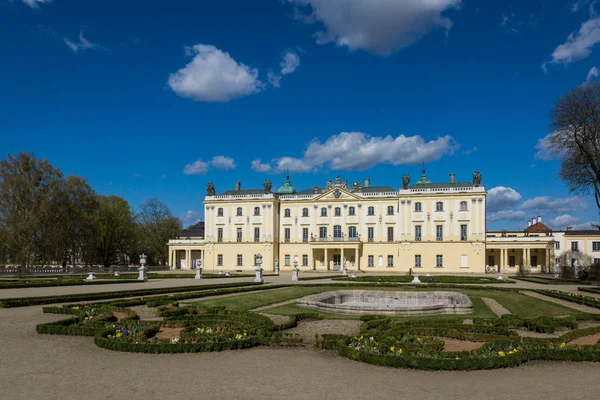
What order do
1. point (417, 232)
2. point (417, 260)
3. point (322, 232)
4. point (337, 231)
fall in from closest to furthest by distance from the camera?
1. point (417, 260)
2. point (417, 232)
3. point (337, 231)
4. point (322, 232)

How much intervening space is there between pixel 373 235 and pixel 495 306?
41744mm

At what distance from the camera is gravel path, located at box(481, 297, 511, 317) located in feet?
62.1

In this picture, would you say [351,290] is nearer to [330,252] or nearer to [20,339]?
[20,339]

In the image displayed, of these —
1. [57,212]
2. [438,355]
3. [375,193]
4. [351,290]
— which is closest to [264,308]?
[351,290]

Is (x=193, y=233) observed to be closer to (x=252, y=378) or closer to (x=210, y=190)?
(x=210, y=190)

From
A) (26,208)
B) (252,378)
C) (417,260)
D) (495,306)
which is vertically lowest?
(495,306)

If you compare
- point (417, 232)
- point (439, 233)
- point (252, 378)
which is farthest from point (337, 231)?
point (252, 378)

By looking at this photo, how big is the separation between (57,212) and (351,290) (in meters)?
37.1

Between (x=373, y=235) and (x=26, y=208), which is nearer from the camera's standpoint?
(x=26, y=208)

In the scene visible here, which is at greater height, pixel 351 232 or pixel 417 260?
pixel 351 232

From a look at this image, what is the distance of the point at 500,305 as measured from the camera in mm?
21906

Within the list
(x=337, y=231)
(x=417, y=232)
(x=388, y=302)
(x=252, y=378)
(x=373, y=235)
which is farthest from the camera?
(x=337, y=231)

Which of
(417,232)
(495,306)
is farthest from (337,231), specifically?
(495,306)

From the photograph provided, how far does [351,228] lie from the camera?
64125 mm
